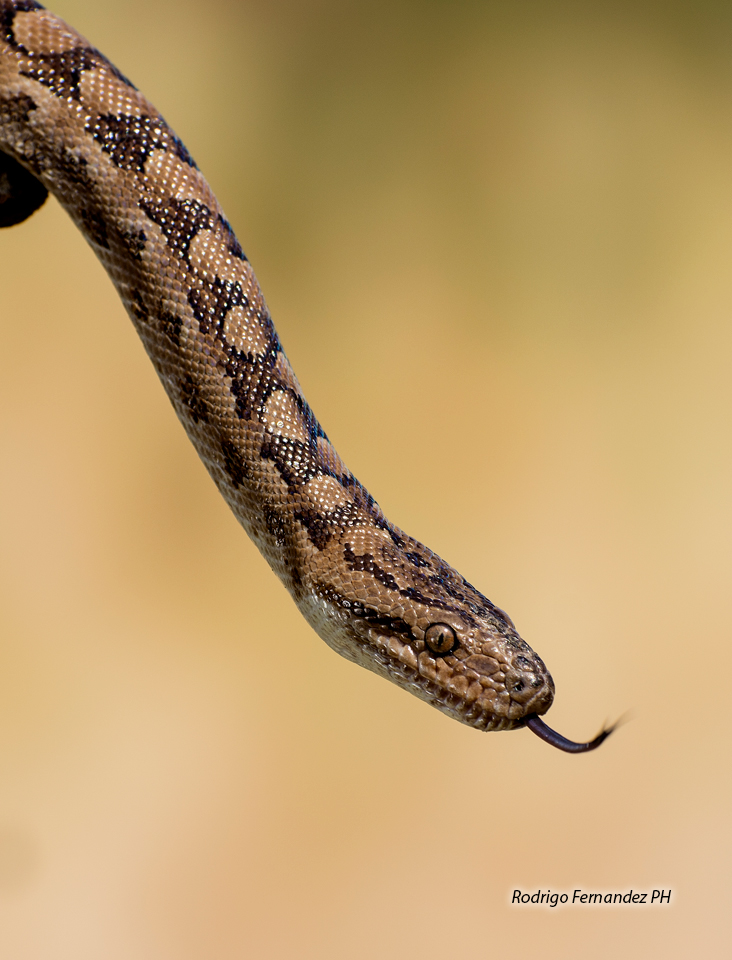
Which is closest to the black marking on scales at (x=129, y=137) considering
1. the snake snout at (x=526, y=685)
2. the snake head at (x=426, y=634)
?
the snake head at (x=426, y=634)

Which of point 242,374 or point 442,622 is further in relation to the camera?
point 242,374

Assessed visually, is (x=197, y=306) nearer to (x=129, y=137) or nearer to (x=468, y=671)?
(x=129, y=137)

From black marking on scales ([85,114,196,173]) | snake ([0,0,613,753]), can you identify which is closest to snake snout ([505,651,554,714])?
snake ([0,0,613,753])

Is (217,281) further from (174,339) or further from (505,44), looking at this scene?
(505,44)

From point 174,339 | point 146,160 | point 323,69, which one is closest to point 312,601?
point 174,339

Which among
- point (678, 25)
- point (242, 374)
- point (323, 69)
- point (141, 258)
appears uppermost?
point (678, 25)

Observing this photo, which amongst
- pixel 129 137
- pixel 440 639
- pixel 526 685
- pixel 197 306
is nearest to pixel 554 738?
pixel 526 685

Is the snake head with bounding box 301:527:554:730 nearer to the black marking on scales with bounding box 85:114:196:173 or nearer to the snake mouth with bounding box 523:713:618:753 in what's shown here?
the snake mouth with bounding box 523:713:618:753
